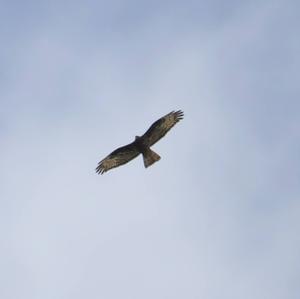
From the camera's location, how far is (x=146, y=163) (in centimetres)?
5050

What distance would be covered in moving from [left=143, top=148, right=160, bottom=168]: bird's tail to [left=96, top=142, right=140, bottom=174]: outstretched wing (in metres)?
0.81

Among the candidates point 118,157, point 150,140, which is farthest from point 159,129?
point 118,157

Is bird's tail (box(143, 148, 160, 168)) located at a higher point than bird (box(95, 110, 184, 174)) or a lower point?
lower

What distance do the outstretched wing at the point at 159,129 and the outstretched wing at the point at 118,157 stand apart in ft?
2.51

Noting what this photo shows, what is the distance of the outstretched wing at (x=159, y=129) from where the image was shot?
2005 inches

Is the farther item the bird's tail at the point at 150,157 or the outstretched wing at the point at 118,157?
the outstretched wing at the point at 118,157

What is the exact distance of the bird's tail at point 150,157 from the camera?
50.3 metres

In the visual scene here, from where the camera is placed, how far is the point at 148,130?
50938 millimetres

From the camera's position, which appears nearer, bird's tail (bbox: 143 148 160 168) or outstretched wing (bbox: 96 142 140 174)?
bird's tail (bbox: 143 148 160 168)

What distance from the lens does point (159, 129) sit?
5100 cm

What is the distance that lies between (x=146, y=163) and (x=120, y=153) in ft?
5.99

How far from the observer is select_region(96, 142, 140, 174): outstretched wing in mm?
51562

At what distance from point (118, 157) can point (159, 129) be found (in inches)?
91.6

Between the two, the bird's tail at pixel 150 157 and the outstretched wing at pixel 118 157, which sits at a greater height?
the outstretched wing at pixel 118 157
